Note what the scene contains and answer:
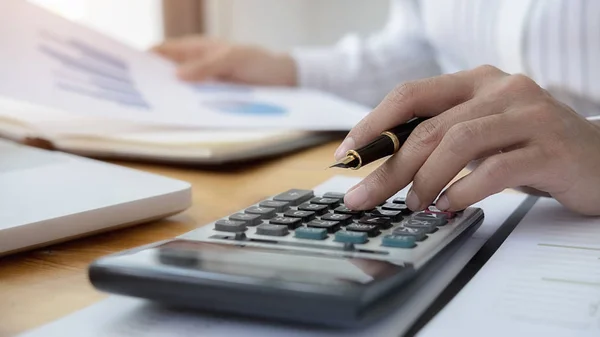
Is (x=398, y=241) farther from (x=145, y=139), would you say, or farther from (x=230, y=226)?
(x=145, y=139)

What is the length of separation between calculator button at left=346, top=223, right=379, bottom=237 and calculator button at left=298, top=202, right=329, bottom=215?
0.04 meters

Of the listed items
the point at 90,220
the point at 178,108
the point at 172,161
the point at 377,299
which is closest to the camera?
the point at 377,299

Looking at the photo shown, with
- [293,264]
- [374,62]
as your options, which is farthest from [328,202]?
[374,62]

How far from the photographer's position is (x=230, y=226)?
36cm

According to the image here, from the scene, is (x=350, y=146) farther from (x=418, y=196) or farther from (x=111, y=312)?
(x=111, y=312)

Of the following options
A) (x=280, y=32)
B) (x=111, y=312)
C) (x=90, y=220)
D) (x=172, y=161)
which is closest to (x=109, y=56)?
(x=172, y=161)

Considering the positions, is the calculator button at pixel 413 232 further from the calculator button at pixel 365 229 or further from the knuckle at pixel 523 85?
the knuckle at pixel 523 85

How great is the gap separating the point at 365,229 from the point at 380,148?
8cm

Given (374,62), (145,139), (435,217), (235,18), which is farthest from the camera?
(235,18)

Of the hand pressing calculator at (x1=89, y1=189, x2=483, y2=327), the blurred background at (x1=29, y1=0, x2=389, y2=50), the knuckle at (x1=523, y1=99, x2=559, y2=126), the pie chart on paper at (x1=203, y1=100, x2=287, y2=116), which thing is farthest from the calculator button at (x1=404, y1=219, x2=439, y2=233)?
the blurred background at (x1=29, y1=0, x2=389, y2=50)

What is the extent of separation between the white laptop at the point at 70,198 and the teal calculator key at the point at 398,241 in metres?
0.17

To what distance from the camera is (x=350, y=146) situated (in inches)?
17.3

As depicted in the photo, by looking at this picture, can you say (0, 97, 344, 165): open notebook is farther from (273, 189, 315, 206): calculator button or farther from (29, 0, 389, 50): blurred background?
(29, 0, 389, 50): blurred background

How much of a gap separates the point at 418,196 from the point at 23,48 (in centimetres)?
46
